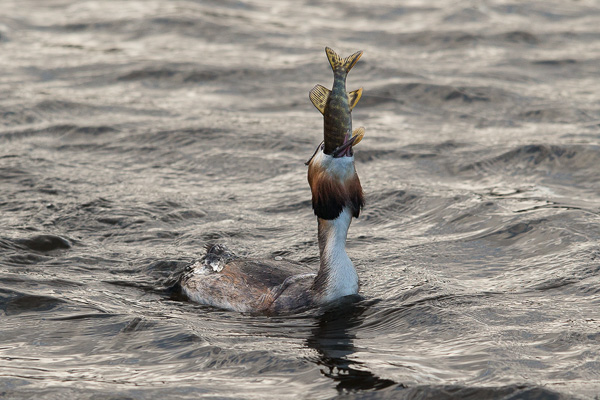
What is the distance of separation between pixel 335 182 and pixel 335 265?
80cm

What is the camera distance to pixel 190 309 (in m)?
8.31

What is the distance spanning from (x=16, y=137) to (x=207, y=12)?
27.2 ft

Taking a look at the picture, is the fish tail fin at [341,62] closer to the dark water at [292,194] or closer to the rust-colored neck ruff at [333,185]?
the rust-colored neck ruff at [333,185]

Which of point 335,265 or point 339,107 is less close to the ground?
point 339,107

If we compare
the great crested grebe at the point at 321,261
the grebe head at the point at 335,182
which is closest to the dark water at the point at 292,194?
the great crested grebe at the point at 321,261

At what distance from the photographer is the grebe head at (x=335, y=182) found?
744 cm

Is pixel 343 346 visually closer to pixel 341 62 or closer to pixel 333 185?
pixel 333 185

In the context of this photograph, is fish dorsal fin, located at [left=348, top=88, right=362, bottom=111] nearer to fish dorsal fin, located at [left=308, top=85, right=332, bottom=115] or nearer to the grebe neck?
fish dorsal fin, located at [left=308, top=85, right=332, bottom=115]

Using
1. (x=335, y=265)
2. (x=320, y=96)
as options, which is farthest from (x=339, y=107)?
(x=335, y=265)

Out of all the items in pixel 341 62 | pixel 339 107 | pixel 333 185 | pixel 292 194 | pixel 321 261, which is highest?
pixel 341 62

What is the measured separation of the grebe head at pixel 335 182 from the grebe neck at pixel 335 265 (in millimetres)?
86

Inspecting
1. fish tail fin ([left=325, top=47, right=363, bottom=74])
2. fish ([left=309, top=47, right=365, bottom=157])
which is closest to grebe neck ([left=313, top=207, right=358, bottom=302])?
fish ([left=309, top=47, right=365, bottom=157])

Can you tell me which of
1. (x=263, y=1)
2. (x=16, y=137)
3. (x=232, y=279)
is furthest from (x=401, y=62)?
(x=232, y=279)

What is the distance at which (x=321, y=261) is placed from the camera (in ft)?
26.3
